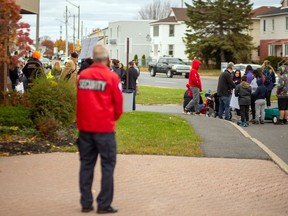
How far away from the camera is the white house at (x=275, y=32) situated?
64.9 m

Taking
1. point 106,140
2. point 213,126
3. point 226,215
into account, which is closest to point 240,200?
point 226,215

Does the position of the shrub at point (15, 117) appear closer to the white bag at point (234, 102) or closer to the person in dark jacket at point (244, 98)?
the person in dark jacket at point (244, 98)

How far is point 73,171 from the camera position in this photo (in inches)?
374

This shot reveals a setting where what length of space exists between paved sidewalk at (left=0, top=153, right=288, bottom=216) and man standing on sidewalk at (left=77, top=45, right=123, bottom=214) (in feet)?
1.05

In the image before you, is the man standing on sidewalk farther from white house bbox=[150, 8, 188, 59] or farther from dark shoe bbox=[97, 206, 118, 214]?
white house bbox=[150, 8, 188, 59]

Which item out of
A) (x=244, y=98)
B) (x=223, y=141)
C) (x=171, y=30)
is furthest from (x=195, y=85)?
(x=171, y=30)

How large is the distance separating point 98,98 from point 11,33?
17.6 feet

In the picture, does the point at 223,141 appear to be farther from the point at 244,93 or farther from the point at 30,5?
the point at 30,5

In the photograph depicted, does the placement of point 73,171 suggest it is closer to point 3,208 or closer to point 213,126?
point 3,208

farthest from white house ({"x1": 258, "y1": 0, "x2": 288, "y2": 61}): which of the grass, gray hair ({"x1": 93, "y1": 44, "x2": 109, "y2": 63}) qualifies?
gray hair ({"x1": 93, "y1": 44, "x2": 109, "y2": 63})

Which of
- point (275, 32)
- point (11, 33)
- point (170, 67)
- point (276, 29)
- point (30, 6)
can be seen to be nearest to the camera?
point (11, 33)

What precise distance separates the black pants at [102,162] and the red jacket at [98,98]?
0.11 metres

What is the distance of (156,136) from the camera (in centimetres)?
1348

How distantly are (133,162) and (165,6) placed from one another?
127m
